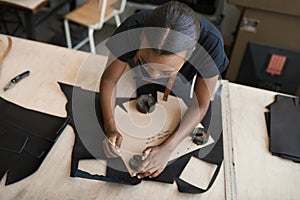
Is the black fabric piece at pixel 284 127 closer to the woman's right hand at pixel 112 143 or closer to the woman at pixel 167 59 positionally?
the woman at pixel 167 59

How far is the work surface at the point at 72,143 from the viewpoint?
0.95m

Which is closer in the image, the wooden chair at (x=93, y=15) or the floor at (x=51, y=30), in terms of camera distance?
the wooden chair at (x=93, y=15)

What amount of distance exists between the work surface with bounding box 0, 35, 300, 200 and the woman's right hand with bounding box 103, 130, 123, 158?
0.32ft

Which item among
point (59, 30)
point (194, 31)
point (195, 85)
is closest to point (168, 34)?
point (194, 31)

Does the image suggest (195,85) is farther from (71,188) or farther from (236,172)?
(71,188)

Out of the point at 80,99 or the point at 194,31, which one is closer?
the point at 194,31

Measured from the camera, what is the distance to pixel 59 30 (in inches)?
107

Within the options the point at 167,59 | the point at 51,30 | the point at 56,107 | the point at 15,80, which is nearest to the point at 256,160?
the point at 167,59

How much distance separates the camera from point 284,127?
3.84ft

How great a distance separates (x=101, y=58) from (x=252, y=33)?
101cm

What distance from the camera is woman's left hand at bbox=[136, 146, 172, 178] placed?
3.26ft

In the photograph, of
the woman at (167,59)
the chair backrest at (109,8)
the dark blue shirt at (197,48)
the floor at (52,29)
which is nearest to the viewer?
the woman at (167,59)

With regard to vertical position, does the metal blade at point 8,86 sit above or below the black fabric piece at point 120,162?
above

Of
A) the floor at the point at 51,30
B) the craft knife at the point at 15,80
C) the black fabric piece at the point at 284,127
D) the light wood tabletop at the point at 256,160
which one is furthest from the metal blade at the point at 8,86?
the floor at the point at 51,30
